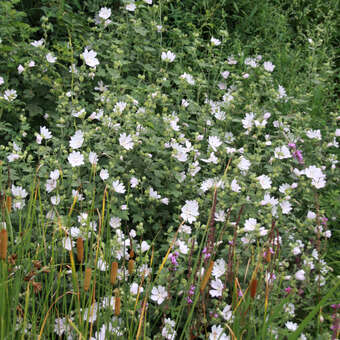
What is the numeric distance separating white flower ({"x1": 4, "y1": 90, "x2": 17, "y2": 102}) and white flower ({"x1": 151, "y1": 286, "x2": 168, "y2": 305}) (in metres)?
1.51

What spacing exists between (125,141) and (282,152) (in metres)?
0.89

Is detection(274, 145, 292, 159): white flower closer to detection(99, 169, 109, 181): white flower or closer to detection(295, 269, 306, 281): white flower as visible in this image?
detection(295, 269, 306, 281): white flower

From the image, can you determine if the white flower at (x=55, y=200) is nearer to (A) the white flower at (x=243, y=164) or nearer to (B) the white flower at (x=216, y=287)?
(B) the white flower at (x=216, y=287)

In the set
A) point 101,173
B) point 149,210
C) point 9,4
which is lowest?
point 149,210

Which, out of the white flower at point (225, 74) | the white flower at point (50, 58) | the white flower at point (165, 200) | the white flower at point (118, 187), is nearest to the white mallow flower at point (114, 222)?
the white flower at point (118, 187)

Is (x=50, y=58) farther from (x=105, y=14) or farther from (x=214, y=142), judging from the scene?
(x=214, y=142)

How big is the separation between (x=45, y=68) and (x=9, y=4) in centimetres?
46

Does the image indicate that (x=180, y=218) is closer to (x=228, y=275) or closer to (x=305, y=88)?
(x=228, y=275)

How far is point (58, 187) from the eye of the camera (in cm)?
259

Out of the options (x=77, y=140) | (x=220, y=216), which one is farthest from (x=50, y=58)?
(x=220, y=216)

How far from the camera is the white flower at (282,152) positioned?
2.96 metres

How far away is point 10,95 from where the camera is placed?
3.11m

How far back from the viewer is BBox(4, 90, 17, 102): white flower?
3.08m

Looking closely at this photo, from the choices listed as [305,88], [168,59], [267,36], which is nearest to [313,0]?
[267,36]
